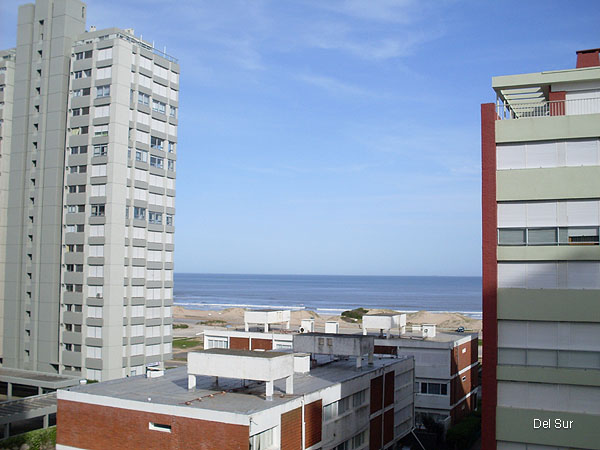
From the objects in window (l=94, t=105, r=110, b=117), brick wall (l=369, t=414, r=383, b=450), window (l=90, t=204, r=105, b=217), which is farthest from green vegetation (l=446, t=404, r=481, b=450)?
window (l=94, t=105, r=110, b=117)

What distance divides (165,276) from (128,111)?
1807 cm

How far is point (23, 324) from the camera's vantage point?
63406mm

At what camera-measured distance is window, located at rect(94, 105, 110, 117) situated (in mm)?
60156

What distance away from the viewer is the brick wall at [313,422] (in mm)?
31308

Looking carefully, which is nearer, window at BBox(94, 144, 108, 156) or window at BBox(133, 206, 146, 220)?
window at BBox(94, 144, 108, 156)

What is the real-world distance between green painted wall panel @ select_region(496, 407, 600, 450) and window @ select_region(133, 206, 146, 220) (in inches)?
1769

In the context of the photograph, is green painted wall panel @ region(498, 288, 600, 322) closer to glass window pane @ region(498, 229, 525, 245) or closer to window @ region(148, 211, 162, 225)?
glass window pane @ region(498, 229, 525, 245)

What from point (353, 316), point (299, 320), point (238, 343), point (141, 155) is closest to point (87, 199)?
point (141, 155)

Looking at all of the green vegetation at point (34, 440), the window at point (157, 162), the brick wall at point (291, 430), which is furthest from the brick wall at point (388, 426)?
the window at point (157, 162)

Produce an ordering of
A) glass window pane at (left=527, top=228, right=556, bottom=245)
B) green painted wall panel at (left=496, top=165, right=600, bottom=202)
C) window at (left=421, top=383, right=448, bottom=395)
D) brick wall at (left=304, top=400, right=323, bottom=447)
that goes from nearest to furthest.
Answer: green painted wall panel at (left=496, top=165, right=600, bottom=202), glass window pane at (left=527, top=228, right=556, bottom=245), brick wall at (left=304, top=400, right=323, bottom=447), window at (left=421, top=383, right=448, bottom=395)

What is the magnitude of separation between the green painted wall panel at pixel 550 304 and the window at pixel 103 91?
47390 mm

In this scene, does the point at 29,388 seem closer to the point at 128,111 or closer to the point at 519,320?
the point at 128,111

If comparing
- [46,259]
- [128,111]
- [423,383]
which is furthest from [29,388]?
[423,383]

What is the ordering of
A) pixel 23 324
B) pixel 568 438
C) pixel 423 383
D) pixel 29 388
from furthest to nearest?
pixel 23 324 < pixel 29 388 < pixel 423 383 < pixel 568 438
